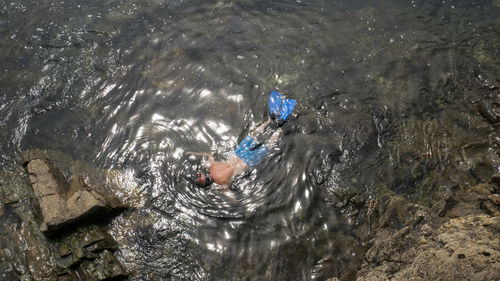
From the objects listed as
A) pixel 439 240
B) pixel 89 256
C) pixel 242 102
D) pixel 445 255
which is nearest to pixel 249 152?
pixel 242 102

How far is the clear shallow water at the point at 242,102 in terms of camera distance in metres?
4.61

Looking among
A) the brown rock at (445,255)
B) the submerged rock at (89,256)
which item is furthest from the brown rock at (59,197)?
the brown rock at (445,255)

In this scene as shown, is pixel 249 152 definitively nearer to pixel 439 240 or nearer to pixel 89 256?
pixel 89 256

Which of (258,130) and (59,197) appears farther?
(258,130)

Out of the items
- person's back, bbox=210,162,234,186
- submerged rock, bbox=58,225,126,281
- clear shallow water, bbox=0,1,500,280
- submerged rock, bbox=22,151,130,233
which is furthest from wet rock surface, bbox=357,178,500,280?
submerged rock, bbox=22,151,130,233

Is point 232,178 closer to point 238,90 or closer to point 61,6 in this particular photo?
point 238,90

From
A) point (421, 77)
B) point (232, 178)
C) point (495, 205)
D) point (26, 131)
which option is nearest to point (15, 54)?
point (26, 131)

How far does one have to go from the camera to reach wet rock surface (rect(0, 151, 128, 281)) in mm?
4227

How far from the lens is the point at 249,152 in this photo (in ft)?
17.7

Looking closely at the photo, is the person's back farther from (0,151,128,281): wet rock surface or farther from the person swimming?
(0,151,128,281): wet rock surface

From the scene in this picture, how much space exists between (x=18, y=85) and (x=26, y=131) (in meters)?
1.15

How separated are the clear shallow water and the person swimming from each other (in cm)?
16

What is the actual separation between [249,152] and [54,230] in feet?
9.26

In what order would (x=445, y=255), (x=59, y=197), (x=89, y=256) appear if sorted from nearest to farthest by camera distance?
(x=445, y=255) < (x=89, y=256) < (x=59, y=197)
